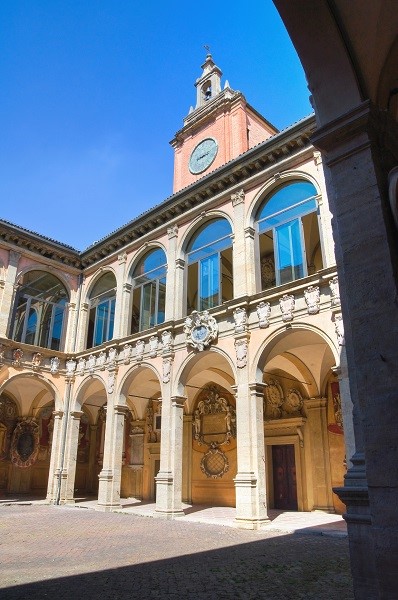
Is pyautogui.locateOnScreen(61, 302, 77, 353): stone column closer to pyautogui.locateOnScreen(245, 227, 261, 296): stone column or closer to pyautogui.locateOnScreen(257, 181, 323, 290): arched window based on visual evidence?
pyautogui.locateOnScreen(245, 227, 261, 296): stone column

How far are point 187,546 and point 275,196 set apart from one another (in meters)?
9.43

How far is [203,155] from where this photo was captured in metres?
20.3

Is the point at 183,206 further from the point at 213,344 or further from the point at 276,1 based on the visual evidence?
the point at 276,1

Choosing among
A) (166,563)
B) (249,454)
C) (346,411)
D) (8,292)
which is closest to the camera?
(166,563)

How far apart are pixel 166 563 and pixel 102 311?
12.7m

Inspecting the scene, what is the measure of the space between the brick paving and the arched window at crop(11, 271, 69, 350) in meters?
8.53

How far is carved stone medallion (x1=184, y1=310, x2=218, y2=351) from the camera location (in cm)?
1299

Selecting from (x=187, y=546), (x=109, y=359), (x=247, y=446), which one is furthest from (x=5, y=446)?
(x=187, y=546)

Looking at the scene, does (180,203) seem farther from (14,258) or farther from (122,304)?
(14,258)

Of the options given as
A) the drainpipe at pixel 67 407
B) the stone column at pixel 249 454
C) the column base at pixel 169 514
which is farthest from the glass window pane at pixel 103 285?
the column base at pixel 169 514

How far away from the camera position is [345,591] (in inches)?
202

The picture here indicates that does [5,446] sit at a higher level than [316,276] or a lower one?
lower

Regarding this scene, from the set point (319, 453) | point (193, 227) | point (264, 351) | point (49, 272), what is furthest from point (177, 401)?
point (49, 272)

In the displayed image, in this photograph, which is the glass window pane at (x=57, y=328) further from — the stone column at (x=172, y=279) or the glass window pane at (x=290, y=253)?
the glass window pane at (x=290, y=253)
